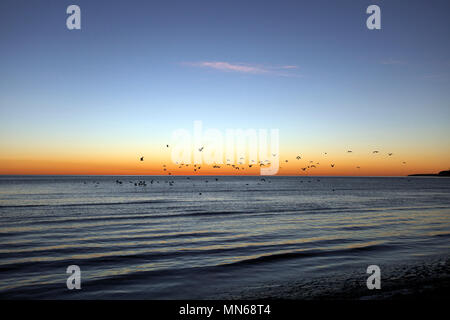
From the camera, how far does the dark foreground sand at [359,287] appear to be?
36.6 feet

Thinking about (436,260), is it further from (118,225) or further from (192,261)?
(118,225)

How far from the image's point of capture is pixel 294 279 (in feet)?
44.2

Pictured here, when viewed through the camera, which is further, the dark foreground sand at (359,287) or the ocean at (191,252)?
the ocean at (191,252)

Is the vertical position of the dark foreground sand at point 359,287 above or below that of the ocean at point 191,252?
above

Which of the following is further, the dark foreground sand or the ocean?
the ocean

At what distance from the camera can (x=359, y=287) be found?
12086 millimetres

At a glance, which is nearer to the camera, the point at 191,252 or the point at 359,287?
the point at 359,287

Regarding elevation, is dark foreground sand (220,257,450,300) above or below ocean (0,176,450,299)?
above

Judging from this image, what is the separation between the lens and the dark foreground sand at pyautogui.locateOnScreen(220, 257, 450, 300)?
1115cm

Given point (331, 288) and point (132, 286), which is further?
point (132, 286)

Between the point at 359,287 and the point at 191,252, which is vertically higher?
the point at 359,287

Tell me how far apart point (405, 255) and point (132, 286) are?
1404 cm
